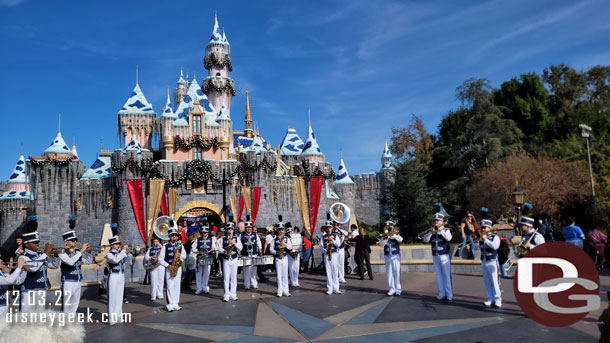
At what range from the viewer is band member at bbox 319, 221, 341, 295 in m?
11.3

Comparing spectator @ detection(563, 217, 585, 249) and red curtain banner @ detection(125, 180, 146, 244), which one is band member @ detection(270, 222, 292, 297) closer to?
spectator @ detection(563, 217, 585, 249)

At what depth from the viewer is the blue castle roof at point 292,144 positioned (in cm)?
4364

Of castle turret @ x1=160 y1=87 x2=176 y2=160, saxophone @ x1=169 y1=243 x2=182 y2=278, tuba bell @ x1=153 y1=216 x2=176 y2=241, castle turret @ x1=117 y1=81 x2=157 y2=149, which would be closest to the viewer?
saxophone @ x1=169 y1=243 x2=182 y2=278

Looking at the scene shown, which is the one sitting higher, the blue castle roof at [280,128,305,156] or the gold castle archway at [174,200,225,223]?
the blue castle roof at [280,128,305,156]

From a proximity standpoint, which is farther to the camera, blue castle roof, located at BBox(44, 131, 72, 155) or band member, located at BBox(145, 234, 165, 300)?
blue castle roof, located at BBox(44, 131, 72, 155)

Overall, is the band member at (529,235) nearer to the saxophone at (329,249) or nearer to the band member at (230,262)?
the saxophone at (329,249)

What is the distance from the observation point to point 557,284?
301 inches

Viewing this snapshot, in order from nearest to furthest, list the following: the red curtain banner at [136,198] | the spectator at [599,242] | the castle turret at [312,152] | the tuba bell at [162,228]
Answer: the tuba bell at [162,228] → the spectator at [599,242] → the red curtain banner at [136,198] → the castle turret at [312,152]

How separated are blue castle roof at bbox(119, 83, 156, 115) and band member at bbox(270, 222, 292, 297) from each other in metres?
30.9

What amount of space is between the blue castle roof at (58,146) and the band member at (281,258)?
29325mm

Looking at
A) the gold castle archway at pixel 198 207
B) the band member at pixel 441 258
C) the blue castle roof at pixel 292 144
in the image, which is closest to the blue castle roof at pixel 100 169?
the gold castle archway at pixel 198 207

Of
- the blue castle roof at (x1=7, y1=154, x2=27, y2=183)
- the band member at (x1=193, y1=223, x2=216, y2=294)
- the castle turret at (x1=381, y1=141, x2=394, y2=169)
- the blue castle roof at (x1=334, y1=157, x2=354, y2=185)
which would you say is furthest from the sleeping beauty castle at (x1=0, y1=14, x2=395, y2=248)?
the band member at (x1=193, y1=223, x2=216, y2=294)

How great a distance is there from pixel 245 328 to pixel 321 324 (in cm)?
147

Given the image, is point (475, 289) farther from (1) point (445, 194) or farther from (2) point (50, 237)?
(2) point (50, 237)
